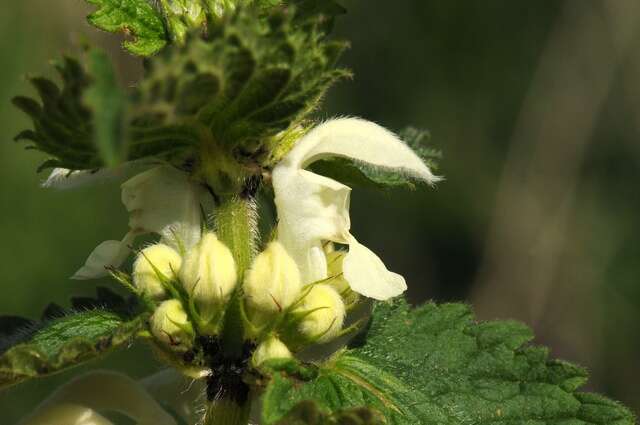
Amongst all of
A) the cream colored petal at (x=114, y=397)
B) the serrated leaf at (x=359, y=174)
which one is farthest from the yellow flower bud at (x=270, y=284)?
the cream colored petal at (x=114, y=397)

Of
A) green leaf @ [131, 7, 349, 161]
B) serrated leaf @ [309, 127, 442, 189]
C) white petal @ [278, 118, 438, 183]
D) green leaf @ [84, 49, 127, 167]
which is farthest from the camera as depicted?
serrated leaf @ [309, 127, 442, 189]

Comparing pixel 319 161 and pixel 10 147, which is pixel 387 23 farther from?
pixel 319 161

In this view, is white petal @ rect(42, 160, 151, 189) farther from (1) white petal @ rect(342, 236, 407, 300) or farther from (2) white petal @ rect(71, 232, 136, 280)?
(1) white petal @ rect(342, 236, 407, 300)

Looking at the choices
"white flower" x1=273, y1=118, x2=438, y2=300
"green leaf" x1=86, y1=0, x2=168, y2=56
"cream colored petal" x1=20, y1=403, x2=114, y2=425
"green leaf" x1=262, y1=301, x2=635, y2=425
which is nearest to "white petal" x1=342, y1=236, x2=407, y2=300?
"white flower" x1=273, y1=118, x2=438, y2=300

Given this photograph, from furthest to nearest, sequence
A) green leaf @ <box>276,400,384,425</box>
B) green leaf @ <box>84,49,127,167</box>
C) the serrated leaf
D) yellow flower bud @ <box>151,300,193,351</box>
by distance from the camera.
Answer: the serrated leaf, yellow flower bud @ <box>151,300,193,351</box>, green leaf @ <box>276,400,384,425</box>, green leaf @ <box>84,49,127,167</box>

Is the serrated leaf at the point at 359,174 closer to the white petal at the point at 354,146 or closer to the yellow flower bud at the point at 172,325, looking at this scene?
the white petal at the point at 354,146

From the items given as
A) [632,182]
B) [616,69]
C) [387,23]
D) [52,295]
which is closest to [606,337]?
[632,182]

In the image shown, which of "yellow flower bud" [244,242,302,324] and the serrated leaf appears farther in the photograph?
the serrated leaf
